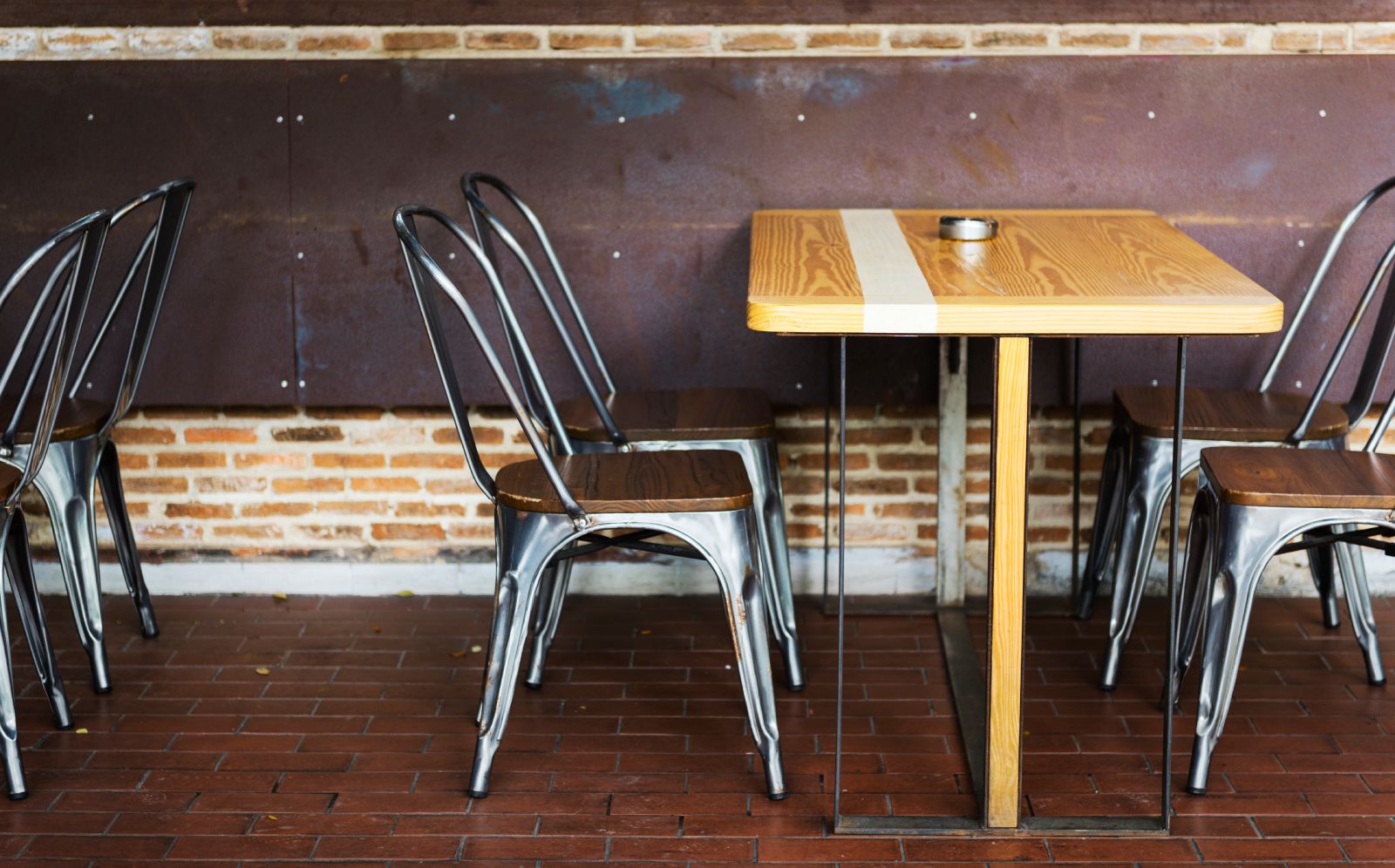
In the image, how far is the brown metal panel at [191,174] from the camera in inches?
145

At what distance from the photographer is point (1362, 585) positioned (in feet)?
10.9

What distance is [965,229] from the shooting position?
3131mm

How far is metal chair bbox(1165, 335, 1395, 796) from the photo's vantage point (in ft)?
8.65

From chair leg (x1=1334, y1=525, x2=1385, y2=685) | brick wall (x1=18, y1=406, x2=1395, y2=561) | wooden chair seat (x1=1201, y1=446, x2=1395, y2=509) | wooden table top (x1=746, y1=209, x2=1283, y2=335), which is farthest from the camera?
brick wall (x1=18, y1=406, x2=1395, y2=561)

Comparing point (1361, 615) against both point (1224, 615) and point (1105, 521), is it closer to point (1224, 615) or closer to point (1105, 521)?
point (1105, 521)

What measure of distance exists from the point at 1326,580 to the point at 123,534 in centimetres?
298

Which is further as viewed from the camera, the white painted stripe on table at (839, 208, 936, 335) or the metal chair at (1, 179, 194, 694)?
the metal chair at (1, 179, 194, 694)

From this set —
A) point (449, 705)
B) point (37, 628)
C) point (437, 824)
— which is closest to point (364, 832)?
point (437, 824)

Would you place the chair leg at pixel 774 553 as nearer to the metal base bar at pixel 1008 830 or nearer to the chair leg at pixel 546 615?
the chair leg at pixel 546 615

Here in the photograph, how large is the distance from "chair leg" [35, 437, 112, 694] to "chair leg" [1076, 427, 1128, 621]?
93.2 inches

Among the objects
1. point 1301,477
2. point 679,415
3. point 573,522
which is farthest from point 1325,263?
point 573,522

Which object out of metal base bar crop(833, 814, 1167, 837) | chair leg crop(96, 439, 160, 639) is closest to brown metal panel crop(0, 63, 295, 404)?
chair leg crop(96, 439, 160, 639)

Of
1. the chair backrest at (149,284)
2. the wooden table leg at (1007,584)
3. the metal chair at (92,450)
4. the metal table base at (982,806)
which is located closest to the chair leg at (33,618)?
the metal chair at (92,450)

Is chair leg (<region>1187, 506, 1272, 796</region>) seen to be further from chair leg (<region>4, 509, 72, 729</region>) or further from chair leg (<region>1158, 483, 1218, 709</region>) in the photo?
chair leg (<region>4, 509, 72, 729</region>)
